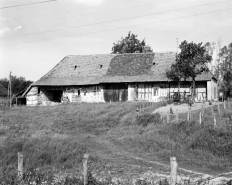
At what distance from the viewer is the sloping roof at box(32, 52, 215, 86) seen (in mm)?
42438

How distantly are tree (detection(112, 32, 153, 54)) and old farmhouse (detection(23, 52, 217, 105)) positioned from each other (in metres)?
17.0

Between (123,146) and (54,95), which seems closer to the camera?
(123,146)

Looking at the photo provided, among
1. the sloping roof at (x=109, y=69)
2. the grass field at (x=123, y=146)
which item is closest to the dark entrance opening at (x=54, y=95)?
the sloping roof at (x=109, y=69)

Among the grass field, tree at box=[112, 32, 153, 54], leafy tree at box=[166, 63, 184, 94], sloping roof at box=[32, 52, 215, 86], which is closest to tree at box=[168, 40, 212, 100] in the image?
leafy tree at box=[166, 63, 184, 94]

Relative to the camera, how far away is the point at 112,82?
4216 centimetres

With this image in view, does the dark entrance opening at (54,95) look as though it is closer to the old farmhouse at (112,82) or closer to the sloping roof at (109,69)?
the old farmhouse at (112,82)

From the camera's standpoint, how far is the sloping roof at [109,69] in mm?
42438

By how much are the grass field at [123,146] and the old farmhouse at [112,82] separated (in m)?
13.1

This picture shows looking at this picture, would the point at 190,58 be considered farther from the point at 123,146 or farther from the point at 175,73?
the point at 123,146

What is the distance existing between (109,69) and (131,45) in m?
21.0

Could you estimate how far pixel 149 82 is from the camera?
1631 inches

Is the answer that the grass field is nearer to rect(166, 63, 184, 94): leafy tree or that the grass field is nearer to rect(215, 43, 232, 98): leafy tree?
rect(166, 63, 184, 94): leafy tree

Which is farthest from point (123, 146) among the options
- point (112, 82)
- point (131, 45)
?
point (131, 45)

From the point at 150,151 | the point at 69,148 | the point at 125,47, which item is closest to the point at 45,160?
the point at 69,148
